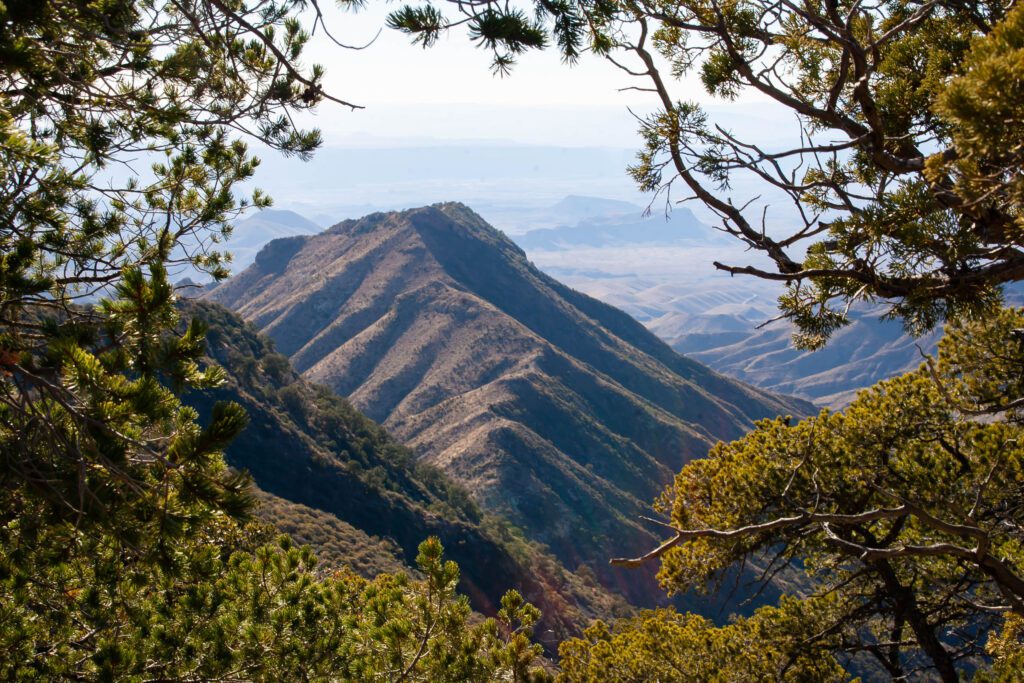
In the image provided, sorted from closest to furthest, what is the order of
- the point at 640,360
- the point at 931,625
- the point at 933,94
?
the point at 933,94 < the point at 931,625 < the point at 640,360

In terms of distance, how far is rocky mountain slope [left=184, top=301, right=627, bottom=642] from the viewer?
1645 inches

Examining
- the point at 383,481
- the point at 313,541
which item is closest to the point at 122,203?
the point at 313,541

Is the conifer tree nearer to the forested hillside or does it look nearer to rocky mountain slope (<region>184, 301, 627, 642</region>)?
the forested hillside

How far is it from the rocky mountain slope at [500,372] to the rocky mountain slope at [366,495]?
6829 mm

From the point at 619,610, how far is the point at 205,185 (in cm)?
4842

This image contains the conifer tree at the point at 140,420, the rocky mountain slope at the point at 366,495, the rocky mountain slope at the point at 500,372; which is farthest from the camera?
the rocky mountain slope at the point at 500,372

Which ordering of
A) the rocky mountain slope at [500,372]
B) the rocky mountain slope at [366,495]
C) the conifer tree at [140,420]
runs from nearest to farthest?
the conifer tree at [140,420] < the rocky mountain slope at [366,495] < the rocky mountain slope at [500,372]

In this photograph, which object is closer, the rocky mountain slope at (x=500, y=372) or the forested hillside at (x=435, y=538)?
the forested hillside at (x=435, y=538)

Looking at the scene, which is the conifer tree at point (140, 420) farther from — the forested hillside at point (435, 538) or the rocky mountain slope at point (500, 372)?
the rocky mountain slope at point (500, 372)

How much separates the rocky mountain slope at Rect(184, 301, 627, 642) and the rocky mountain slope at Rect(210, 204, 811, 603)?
683cm

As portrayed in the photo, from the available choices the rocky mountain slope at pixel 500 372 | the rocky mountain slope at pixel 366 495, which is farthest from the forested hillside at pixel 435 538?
the rocky mountain slope at pixel 500 372

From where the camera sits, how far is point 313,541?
108ft

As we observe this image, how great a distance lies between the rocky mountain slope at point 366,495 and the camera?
41.8 metres

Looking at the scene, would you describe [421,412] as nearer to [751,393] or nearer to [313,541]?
[313,541]
